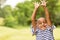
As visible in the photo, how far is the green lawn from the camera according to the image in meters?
7.68

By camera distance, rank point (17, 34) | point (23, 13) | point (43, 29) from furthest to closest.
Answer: point (23, 13), point (17, 34), point (43, 29)

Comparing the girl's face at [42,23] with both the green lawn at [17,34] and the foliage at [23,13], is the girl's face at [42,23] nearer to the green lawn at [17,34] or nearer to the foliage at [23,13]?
the green lawn at [17,34]

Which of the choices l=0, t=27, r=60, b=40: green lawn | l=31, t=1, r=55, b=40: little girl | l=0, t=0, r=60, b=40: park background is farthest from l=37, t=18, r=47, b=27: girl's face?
l=0, t=0, r=60, b=40: park background

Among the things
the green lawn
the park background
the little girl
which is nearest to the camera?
the little girl

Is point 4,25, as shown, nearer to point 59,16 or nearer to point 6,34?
point 6,34

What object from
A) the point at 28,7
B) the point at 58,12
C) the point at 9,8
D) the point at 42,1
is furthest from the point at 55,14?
the point at 42,1

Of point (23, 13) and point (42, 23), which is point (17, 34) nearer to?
point (23, 13)

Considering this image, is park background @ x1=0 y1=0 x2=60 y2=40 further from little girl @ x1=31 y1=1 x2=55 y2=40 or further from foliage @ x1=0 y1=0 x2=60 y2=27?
little girl @ x1=31 y1=1 x2=55 y2=40

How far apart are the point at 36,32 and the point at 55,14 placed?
502 cm

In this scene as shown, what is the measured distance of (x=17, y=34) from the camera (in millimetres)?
8031

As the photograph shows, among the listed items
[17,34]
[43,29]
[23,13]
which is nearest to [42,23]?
[43,29]

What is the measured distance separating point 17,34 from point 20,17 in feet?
2.18

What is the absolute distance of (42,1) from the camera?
3299 mm

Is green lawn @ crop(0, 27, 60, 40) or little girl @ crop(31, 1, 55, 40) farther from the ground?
little girl @ crop(31, 1, 55, 40)
